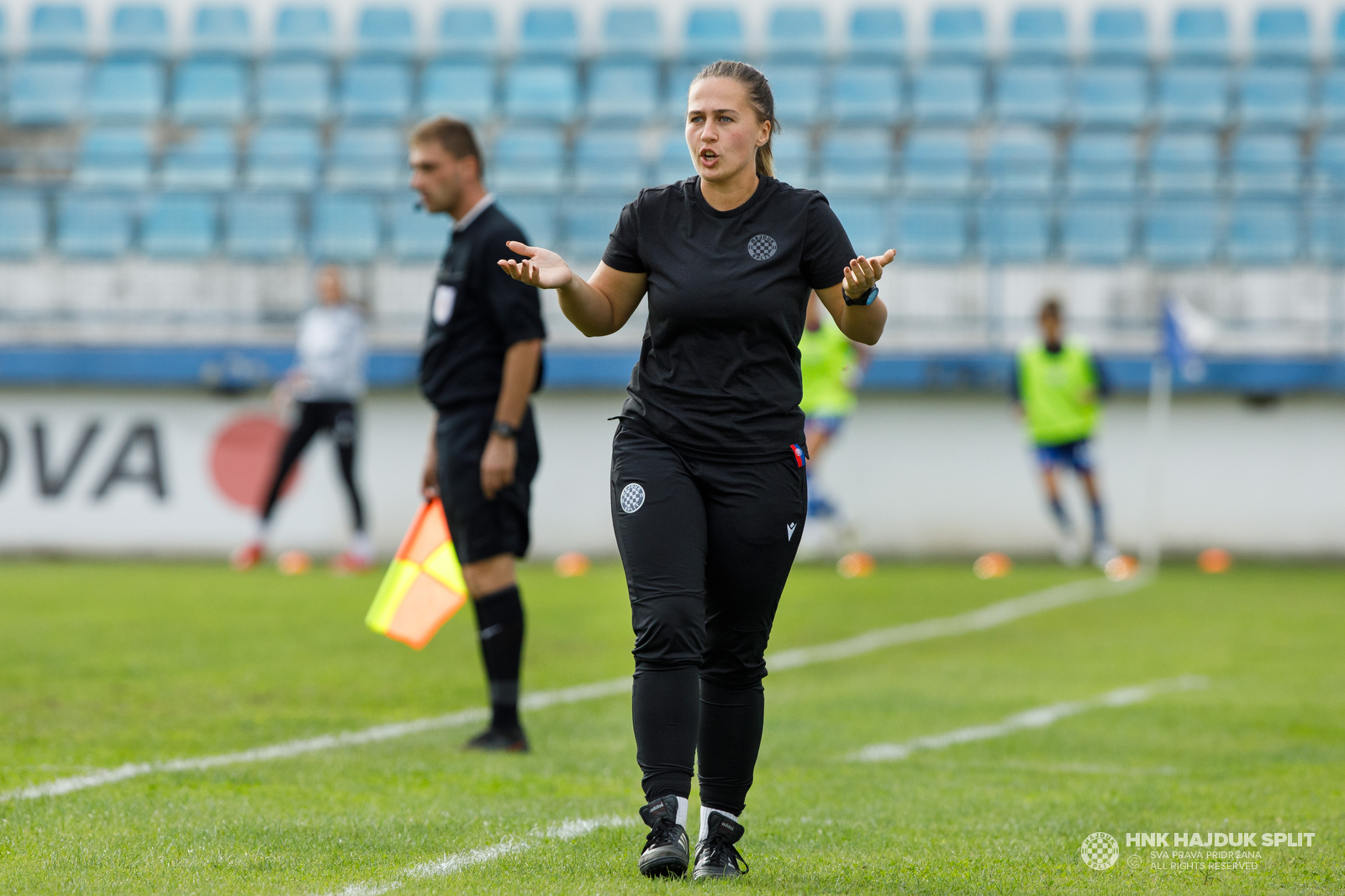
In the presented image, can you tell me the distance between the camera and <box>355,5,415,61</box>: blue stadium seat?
811 inches

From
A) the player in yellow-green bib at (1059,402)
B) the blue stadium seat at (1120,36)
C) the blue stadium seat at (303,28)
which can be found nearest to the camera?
the player in yellow-green bib at (1059,402)

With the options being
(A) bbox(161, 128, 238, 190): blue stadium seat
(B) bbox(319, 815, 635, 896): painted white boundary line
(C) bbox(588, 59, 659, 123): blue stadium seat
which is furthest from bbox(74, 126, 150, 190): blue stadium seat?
(B) bbox(319, 815, 635, 896): painted white boundary line

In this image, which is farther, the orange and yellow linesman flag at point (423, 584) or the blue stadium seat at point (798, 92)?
the blue stadium seat at point (798, 92)

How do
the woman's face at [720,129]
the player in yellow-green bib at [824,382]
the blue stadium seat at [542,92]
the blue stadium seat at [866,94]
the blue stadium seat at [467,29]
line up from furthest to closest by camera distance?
the blue stadium seat at [467,29], the blue stadium seat at [542,92], the blue stadium seat at [866,94], the player in yellow-green bib at [824,382], the woman's face at [720,129]

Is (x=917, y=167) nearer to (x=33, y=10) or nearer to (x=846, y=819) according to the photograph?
(x=33, y=10)

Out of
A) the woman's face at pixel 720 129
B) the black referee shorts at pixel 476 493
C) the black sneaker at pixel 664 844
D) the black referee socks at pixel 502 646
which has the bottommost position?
the black referee socks at pixel 502 646

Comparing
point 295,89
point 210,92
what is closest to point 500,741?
point 295,89

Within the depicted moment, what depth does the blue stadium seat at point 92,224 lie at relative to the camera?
15844 mm

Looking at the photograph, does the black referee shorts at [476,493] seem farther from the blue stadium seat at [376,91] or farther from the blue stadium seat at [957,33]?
the blue stadium seat at [957,33]

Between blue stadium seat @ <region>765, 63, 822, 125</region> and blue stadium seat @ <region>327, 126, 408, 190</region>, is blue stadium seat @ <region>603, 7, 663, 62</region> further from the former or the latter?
blue stadium seat @ <region>327, 126, 408, 190</region>

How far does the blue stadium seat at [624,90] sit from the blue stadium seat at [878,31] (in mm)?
2598

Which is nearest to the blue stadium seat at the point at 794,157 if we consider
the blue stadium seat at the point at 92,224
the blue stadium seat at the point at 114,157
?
the blue stadium seat at the point at 92,224

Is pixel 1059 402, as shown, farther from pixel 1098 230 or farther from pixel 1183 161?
pixel 1183 161

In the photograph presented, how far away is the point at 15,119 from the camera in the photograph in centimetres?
1925
